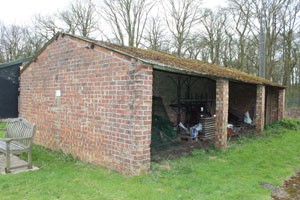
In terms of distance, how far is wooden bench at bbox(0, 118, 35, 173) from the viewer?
467cm

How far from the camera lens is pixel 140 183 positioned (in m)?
4.03

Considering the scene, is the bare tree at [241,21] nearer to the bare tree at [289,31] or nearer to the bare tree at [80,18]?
the bare tree at [289,31]

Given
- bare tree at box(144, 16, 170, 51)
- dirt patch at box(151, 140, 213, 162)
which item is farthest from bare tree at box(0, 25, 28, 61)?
dirt patch at box(151, 140, 213, 162)

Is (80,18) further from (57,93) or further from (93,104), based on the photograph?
(93,104)

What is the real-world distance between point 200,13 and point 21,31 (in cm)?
1704

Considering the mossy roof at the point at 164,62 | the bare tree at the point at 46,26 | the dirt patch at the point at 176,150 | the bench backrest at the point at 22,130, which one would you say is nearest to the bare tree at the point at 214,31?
the bare tree at the point at 46,26

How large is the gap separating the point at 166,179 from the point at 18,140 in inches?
124

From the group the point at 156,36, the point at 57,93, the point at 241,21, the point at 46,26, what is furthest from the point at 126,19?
the point at 57,93

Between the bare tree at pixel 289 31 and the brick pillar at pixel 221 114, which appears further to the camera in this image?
the bare tree at pixel 289 31

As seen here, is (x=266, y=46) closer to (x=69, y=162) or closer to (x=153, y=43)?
(x=153, y=43)

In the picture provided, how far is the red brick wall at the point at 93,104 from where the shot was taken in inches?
170

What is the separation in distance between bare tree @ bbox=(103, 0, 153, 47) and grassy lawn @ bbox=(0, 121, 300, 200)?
1466 centimetres

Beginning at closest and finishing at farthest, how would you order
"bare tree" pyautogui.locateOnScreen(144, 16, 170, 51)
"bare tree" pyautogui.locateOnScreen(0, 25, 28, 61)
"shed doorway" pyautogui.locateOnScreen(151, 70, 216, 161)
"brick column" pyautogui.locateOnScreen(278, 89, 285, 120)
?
"shed doorway" pyautogui.locateOnScreen(151, 70, 216, 161) → "brick column" pyautogui.locateOnScreen(278, 89, 285, 120) → "bare tree" pyautogui.locateOnScreen(0, 25, 28, 61) → "bare tree" pyautogui.locateOnScreen(144, 16, 170, 51)

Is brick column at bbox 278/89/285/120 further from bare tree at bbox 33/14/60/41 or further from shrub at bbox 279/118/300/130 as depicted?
bare tree at bbox 33/14/60/41
